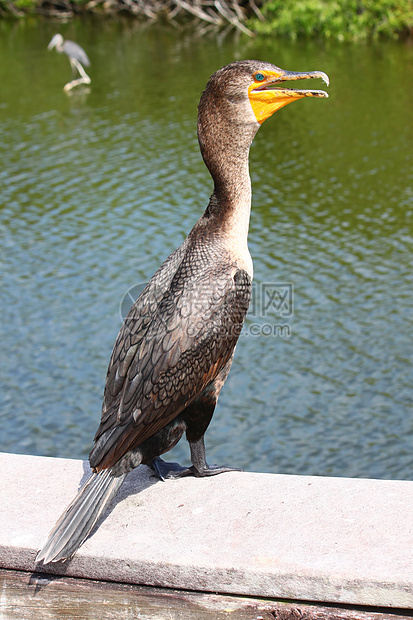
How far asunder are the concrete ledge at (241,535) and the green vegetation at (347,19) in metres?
22.9

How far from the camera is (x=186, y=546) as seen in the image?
2814 mm

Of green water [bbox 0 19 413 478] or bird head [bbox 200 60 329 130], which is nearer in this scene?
bird head [bbox 200 60 329 130]

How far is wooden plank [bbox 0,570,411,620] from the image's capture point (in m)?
2.66

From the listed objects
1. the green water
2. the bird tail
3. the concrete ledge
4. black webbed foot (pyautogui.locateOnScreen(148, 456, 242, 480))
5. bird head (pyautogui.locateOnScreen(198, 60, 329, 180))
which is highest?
bird head (pyautogui.locateOnScreen(198, 60, 329, 180))

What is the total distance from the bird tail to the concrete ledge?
8cm

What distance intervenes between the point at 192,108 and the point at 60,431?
11145 mm

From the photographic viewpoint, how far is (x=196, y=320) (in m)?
3.20

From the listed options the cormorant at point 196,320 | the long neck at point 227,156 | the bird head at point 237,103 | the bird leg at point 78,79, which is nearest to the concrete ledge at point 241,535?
the cormorant at point 196,320

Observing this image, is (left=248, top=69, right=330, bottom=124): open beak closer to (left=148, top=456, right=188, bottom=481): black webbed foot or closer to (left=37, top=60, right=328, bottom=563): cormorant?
(left=37, top=60, right=328, bottom=563): cormorant

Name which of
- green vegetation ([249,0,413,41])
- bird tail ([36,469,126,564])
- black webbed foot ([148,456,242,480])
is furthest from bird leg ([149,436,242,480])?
green vegetation ([249,0,413,41])

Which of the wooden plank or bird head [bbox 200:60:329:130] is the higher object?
bird head [bbox 200:60:329:130]

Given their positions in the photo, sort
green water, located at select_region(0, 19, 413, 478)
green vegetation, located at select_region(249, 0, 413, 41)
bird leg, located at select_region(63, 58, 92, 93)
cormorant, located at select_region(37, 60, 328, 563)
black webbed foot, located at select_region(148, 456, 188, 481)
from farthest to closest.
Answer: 1. green vegetation, located at select_region(249, 0, 413, 41)
2. bird leg, located at select_region(63, 58, 92, 93)
3. green water, located at select_region(0, 19, 413, 478)
4. black webbed foot, located at select_region(148, 456, 188, 481)
5. cormorant, located at select_region(37, 60, 328, 563)

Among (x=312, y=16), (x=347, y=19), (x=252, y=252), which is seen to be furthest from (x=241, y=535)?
(x=312, y=16)

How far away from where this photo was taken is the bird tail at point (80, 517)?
2.74 meters
